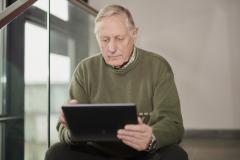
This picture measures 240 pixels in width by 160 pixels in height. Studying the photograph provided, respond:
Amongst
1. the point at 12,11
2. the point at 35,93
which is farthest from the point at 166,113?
the point at 35,93

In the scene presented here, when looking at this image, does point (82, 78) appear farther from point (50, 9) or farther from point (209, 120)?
point (209, 120)

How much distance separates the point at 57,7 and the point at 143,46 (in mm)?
1955

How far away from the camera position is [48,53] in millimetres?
2078

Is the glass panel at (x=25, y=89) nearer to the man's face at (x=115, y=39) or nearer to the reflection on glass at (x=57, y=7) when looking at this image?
the reflection on glass at (x=57, y=7)

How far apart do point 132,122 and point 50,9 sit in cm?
124

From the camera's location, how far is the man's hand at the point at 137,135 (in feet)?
3.48

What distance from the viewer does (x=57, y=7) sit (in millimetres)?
2316

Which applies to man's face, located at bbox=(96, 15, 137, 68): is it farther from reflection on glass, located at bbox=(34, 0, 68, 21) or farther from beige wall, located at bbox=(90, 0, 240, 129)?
beige wall, located at bbox=(90, 0, 240, 129)

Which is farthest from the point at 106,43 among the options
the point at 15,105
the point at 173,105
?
the point at 15,105

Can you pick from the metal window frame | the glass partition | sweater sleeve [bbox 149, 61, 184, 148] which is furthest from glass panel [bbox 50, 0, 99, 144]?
sweater sleeve [bbox 149, 61, 184, 148]

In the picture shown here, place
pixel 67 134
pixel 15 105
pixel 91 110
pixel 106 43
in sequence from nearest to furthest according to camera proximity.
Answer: pixel 91 110, pixel 67 134, pixel 106 43, pixel 15 105

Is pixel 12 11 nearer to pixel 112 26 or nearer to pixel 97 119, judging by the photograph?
pixel 112 26

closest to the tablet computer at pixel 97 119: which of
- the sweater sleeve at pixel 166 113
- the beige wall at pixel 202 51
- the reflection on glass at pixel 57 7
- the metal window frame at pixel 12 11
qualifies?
the sweater sleeve at pixel 166 113

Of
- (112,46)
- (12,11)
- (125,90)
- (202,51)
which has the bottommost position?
(125,90)
